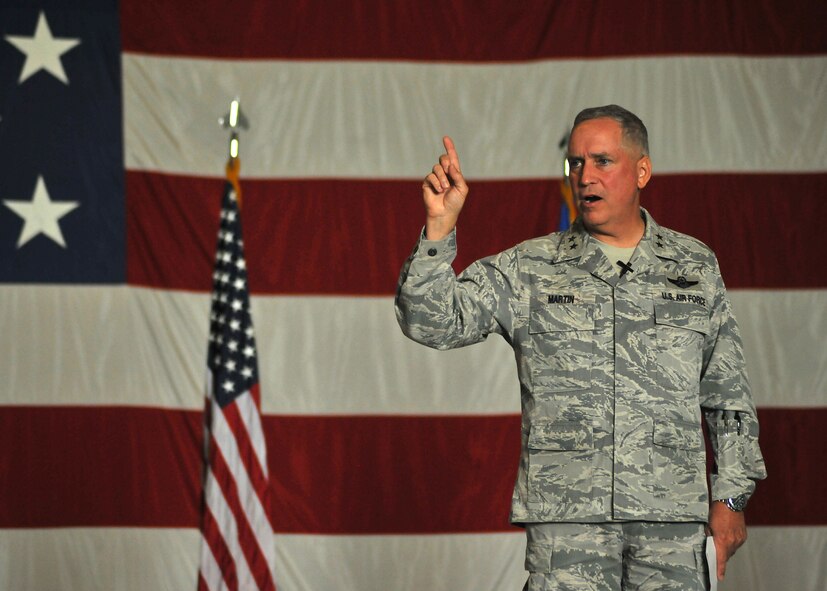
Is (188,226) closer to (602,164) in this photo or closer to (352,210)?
(352,210)

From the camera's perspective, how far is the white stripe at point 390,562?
4.07 meters

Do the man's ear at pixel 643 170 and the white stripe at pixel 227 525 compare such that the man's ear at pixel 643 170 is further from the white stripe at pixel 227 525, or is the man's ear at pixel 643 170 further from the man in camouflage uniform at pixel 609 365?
the white stripe at pixel 227 525

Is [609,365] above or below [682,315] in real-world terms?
below

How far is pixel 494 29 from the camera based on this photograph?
13.9 ft

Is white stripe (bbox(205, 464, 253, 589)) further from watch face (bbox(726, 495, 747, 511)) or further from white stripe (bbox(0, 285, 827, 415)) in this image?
watch face (bbox(726, 495, 747, 511))

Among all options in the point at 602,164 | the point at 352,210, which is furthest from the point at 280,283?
the point at 602,164

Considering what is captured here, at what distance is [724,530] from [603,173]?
753 mm

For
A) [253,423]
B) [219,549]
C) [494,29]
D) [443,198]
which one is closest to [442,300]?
[443,198]

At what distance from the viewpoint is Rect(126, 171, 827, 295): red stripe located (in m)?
4.11

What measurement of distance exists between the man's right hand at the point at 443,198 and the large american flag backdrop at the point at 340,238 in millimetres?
1986

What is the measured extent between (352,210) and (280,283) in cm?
37

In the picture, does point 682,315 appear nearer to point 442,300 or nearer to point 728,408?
point 728,408

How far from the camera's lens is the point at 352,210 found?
4195 millimetres

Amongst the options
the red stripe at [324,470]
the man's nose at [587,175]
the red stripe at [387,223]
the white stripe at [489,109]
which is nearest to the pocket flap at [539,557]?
the man's nose at [587,175]
